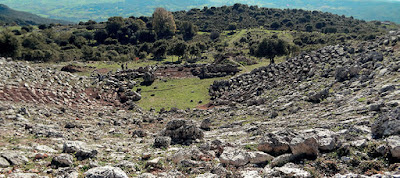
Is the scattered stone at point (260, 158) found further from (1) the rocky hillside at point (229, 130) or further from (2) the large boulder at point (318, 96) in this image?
(2) the large boulder at point (318, 96)

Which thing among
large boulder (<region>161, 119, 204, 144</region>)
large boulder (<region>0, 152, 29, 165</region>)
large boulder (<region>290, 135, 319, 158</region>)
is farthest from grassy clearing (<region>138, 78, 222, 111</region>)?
large boulder (<region>290, 135, 319, 158</region>)

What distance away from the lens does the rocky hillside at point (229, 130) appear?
1056cm

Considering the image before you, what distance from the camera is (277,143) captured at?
12.3m

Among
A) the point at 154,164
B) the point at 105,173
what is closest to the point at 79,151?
the point at 154,164

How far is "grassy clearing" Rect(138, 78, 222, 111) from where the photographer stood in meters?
39.1

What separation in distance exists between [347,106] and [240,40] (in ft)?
353

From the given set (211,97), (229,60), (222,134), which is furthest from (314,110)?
(229,60)

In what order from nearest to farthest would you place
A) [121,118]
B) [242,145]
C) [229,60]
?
1. [242,145]
2. [121,118]
3. [229,60]

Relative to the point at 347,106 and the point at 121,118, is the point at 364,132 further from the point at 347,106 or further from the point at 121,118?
the point at 121,118

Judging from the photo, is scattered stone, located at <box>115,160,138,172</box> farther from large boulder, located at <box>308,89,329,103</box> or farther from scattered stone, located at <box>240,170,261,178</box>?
large boulder, located at <box>308,89,329,103</box>

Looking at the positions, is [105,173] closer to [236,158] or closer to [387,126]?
[236,158]

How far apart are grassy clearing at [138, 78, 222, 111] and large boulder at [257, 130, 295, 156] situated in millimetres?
25855

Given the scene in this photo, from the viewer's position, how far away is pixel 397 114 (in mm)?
11375

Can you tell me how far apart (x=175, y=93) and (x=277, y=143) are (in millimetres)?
33746
